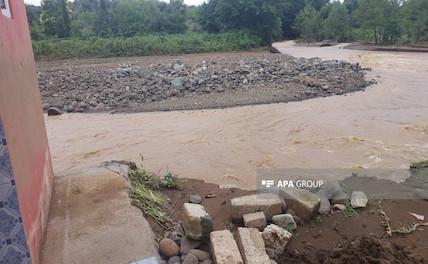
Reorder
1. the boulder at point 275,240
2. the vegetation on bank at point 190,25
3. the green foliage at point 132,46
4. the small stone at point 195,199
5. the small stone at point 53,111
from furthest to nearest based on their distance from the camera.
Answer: the vegetation on bank at point 190,25, the green foliage at point 132,46, the small stone at point 53,111, the small stone at point 195,199, the boulder at point 275,240

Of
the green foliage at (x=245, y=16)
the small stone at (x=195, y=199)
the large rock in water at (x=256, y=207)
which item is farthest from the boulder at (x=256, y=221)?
the green foliage at (x=245, y=16)

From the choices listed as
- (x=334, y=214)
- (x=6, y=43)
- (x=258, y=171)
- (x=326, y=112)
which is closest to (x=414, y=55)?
(x=326, y=112)

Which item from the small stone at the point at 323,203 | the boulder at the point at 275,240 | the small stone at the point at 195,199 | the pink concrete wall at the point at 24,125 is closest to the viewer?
the pink concrete wall at the point at 24,125

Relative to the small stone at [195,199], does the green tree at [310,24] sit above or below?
above

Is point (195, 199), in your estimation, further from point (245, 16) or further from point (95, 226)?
point (245, 16)

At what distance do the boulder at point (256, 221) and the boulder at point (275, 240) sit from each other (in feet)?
0.43

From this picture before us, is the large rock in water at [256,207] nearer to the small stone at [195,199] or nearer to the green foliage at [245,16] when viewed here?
the small stone at [195,199]

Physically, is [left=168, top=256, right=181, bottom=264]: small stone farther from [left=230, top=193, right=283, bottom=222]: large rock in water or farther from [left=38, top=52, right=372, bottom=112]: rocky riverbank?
[left=38, top=52, right=372, bottom=112]: rocky riverbank

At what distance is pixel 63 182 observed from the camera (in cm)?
416

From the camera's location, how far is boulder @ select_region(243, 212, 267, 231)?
3535mm

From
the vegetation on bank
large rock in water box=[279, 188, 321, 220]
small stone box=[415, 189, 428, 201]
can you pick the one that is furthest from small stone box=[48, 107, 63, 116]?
the vegetation on bank

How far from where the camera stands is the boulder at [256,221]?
3535 millimetres

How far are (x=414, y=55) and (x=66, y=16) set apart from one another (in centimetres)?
2374

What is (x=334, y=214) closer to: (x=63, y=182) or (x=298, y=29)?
(x=63, y=182)
